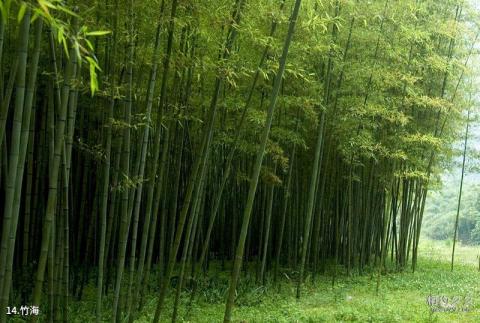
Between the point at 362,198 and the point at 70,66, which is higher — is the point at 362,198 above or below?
below

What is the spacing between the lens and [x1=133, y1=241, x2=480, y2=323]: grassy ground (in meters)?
5.02

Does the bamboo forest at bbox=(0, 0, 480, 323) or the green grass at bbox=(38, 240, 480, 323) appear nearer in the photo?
the bamboo forest at bbox=(0, 0, 480, 323)

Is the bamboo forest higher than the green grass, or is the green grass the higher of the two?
the bamboo forest

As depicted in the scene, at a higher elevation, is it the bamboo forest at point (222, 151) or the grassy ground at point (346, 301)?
the bamboo forest at point (222, 151)

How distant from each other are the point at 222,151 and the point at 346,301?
9.72ft

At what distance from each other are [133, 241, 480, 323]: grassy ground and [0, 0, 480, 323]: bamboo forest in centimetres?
4

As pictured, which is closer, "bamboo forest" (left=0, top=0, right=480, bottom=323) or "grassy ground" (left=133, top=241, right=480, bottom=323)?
"bamboo forest" (left=0, top=0, right=480, bottom=323)

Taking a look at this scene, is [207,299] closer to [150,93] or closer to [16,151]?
[150,93]

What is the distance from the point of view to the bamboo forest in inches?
136

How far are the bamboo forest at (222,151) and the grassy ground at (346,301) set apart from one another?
0.14 feet

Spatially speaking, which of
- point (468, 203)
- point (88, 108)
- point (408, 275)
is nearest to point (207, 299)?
point (88, 108)

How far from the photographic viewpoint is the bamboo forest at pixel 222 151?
3461mm

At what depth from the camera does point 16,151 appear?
7.92 feet

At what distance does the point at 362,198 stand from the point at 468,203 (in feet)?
63.1
